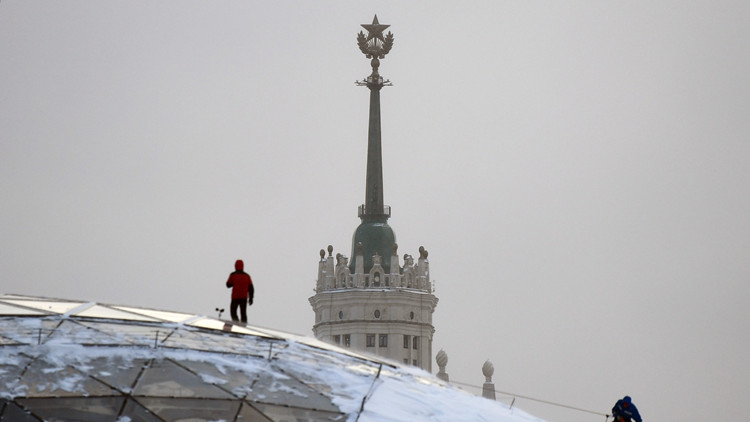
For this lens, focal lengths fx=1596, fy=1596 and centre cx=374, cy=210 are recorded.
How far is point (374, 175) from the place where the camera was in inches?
6284

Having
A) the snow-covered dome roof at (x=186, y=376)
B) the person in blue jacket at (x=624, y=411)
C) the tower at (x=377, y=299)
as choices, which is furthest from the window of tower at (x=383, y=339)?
the person in blue jacket at (x=624, y=411)

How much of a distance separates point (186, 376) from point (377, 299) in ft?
411

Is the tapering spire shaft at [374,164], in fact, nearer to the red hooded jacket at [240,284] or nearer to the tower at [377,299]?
the tower at [377,299]

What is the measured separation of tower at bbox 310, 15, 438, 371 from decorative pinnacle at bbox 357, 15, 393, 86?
16.6 m

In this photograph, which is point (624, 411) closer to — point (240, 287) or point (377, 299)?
point (240, 287)

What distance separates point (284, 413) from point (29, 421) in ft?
14.1

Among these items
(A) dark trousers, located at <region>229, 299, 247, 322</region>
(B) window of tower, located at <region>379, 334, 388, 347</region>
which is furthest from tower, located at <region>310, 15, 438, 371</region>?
(A) dark trousers, located at <region>229, 299, 247, 322</region>

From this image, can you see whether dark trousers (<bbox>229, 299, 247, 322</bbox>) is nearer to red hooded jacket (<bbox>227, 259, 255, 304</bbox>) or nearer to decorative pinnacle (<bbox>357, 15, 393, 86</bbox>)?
red hooded jacket (<bbox>227, 259, 255, 304</bbox>)

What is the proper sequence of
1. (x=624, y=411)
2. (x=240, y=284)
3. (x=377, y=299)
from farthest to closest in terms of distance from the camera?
(x=377, y=299) → (x=240, y=284) → (x=624, y=411)

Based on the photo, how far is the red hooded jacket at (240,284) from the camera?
109 ft

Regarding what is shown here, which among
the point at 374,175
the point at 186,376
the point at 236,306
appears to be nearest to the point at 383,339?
the point at 374,175

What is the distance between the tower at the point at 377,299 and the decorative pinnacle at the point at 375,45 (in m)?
16.6

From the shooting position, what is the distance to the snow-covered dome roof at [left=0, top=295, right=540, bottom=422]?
2669 centimetres

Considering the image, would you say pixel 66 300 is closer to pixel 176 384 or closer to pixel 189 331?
pixel 189 331
